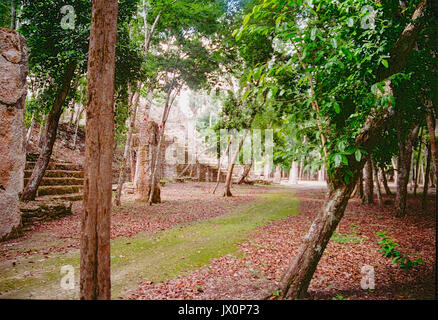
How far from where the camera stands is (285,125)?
11.5ft

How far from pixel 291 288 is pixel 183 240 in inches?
142

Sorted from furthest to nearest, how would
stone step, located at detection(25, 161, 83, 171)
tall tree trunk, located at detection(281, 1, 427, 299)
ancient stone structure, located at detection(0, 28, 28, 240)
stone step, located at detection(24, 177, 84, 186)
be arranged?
stone step, located at detection(25, 161, 83, 171) < stone step, located at detection(24, 177, 84, 186) < ancient stone structure, located at detection(0, 28, 28, 240) < tall tree trunk, located at detection(281, 1, 427, 299)

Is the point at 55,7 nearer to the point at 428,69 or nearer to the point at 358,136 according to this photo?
the point at 358,136

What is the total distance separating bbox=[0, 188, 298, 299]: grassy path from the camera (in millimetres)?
3775

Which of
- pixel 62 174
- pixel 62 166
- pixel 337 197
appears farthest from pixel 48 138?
pixel 337 197

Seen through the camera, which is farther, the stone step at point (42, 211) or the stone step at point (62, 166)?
the stone step at point (62, 166)

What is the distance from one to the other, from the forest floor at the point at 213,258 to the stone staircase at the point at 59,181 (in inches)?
139

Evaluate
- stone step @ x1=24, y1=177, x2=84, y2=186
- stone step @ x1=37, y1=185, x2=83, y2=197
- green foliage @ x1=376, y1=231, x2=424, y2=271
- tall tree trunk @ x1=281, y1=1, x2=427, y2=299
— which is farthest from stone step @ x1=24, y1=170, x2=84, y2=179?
green foliage @ x1=376, y1=231, x2=424, y2=271

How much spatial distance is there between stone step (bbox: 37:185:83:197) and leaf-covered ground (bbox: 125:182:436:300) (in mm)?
9658

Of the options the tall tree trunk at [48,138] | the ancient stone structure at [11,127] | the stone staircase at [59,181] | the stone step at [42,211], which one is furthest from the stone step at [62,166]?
the ancient stone structure at [11,127]

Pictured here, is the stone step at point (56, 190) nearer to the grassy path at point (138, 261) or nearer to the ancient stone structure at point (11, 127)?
the ancient stone structure at point (11, 127)

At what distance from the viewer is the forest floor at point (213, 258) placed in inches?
147

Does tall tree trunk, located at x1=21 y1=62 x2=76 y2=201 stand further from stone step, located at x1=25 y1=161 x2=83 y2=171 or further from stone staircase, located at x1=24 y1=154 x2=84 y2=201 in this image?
stone step, located at x1=25 y1=161 x2=83 y2=171

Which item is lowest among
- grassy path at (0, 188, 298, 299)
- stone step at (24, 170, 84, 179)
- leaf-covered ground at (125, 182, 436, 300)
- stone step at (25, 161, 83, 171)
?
grassy path at (0, 188, 298, 299)
